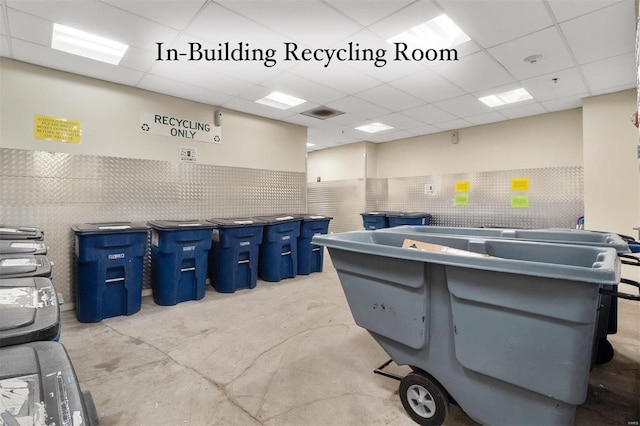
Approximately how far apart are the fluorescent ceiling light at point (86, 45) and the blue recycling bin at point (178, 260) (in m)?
1.73

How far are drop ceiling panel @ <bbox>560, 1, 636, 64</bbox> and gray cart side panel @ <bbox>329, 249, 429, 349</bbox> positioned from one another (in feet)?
8.81

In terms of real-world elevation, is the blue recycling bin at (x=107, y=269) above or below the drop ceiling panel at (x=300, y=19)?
below

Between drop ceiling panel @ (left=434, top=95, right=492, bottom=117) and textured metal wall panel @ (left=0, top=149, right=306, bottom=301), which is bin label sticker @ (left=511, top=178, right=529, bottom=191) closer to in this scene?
drop ceiling panel @ (left=434, top=95, right=492, bottom=117)

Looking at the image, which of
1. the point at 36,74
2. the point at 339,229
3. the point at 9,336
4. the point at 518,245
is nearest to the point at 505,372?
the point at 518,245

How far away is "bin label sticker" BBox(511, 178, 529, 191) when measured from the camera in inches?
200

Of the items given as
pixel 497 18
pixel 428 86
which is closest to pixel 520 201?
pixel 428 86

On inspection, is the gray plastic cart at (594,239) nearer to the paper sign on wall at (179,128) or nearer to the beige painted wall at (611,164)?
the beige painted wall at (611,164)

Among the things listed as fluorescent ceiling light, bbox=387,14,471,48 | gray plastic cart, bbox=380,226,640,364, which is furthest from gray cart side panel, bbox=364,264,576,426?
fluorescent ceiling light, bbox=387,14,471,48

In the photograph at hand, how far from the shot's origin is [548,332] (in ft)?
3.50

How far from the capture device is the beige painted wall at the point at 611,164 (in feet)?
12.5

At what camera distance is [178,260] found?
10.8 feet

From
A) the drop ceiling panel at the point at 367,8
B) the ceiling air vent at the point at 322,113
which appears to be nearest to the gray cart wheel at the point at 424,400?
the drop ceiling panel at the point at 367,8

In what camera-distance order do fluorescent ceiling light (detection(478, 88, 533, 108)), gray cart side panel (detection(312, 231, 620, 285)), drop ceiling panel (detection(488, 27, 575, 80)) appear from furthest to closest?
fluorescent ceiling light (detection(478, 88, 533, 108))
drop ceiling panel (detection(488, 27, 575, 80))
gray cart side panel (detection(312, 231, 620, 285))

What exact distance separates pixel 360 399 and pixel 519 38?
3225 mm
